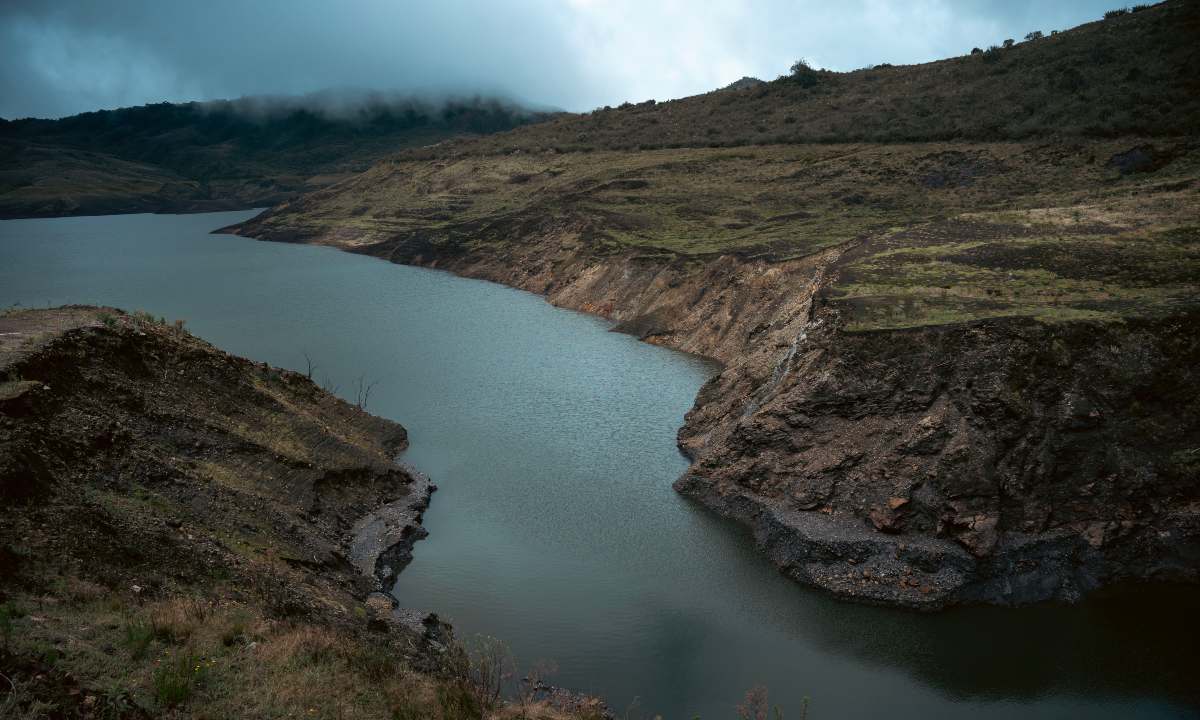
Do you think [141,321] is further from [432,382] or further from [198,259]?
[198,259]

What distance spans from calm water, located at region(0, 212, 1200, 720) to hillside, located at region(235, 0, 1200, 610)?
1383mm

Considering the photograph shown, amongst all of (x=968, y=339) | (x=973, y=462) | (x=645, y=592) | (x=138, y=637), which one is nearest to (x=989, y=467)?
(x=973, y=462)

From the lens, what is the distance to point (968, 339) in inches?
1088

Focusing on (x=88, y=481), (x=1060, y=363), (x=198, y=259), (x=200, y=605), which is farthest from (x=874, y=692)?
(x=198, y=259)

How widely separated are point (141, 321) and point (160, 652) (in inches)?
766

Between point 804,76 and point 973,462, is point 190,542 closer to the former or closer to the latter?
point 973,462

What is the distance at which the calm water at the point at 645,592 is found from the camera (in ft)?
66.5

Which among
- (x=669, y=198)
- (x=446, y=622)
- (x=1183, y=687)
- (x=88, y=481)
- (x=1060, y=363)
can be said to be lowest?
(x=446, y=622)

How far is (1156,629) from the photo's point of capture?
22.6m

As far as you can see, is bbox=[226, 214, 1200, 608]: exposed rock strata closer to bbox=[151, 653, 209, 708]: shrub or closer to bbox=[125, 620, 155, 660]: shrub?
bbox=[151, 653, 209, 708]: shrub

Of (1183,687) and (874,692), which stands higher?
(1183,687)

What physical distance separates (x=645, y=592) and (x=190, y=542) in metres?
12.5

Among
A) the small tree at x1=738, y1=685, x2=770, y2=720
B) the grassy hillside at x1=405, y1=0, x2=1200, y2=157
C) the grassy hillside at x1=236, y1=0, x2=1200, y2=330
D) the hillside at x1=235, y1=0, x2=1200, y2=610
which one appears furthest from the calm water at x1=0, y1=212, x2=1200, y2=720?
the grassy hillside at x1=405, y1=0, x2=1200, y2=157

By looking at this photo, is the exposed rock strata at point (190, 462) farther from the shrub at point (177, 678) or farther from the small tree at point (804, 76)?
the small tree at point (804, 76)
